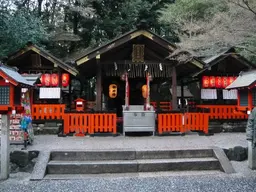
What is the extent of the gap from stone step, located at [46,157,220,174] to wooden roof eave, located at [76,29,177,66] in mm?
5413

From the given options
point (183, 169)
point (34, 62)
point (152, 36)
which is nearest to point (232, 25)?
point (152, 36)

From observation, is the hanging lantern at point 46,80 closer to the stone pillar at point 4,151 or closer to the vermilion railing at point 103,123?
the vermilion railing at point 103,123

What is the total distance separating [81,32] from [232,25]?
15577mm

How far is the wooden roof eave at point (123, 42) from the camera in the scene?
1223 centimetres

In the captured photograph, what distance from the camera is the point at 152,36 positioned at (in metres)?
12.5

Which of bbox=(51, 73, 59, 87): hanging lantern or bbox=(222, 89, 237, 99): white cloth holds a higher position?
bbox=(51, 73, 59, 87): hanging lantern

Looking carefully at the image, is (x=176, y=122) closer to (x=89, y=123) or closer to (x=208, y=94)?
(x=208, y=94)

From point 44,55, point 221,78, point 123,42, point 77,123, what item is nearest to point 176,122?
Result: point 221,78

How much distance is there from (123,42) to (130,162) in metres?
6.13

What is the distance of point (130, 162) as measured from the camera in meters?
8.09

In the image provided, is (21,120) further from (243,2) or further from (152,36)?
(243,2)

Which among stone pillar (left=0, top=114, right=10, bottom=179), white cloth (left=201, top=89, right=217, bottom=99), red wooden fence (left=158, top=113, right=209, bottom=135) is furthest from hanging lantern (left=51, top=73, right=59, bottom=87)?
white cloth (left=201, top=89, right=217, bottom=99)

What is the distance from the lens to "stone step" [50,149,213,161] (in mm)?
8414

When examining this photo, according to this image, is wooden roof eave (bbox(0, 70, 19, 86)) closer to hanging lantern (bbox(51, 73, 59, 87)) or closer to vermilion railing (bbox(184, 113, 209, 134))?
hanging lantern (bbox(51, 73, 59, 87))
